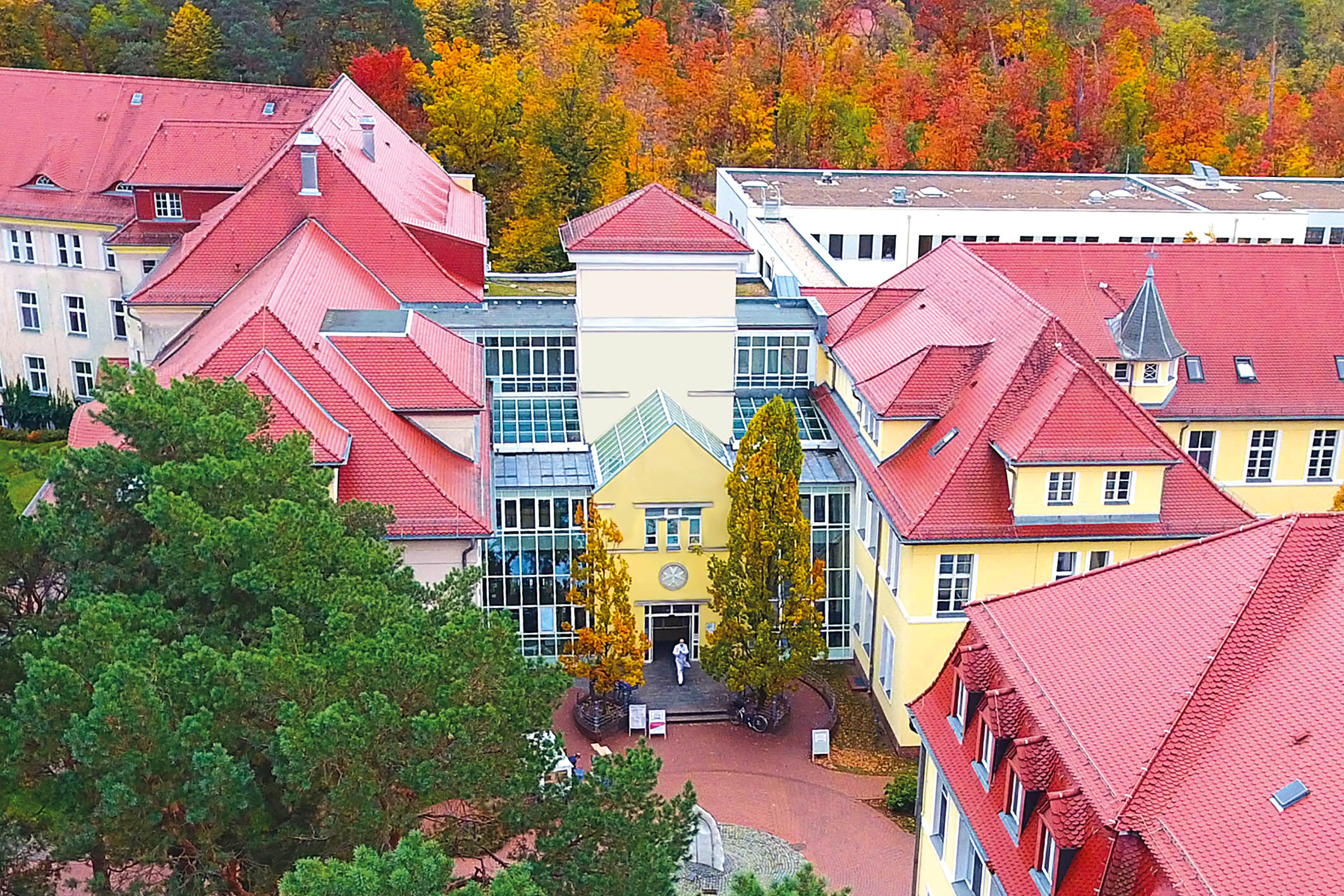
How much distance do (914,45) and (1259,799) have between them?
85.1 metres

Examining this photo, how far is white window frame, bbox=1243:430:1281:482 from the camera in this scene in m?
38.6

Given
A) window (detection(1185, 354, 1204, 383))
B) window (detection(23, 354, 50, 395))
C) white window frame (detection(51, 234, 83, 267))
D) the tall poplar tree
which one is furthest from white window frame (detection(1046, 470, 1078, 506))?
window (detection(23, 354, 50, 395))

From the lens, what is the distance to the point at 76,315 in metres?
52.2

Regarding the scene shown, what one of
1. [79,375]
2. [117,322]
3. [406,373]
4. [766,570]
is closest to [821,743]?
[766,570]

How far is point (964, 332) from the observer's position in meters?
34.4

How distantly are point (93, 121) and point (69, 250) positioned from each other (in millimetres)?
5234

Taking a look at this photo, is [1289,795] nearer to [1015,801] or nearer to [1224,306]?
[1015,801]

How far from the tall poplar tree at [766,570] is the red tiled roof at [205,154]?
23.4 metres

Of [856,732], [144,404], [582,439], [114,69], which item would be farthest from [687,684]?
[114,69]

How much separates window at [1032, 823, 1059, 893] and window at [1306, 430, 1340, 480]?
82.6 feet

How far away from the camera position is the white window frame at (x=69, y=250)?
2016 inches

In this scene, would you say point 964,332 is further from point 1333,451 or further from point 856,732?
point 1333,451

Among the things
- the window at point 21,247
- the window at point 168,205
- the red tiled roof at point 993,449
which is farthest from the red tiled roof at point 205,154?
the red tiled roof at point 993,449

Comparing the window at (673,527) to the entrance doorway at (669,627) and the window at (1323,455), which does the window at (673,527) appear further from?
the window at (1323,455)
